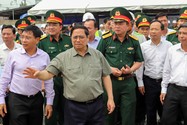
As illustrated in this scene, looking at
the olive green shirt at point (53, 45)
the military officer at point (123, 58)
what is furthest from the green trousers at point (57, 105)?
the military officer at point (123, 58)

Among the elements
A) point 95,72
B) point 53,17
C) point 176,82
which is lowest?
point 176,82

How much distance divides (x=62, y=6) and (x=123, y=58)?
1057 centimetres

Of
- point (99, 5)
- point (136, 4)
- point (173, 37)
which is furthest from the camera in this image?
point (99, 5)

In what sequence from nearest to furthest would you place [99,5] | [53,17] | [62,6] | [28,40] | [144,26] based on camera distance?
1. [28,40]
2. [53,17]
3. [144,26]
4. [99,5]
5. [62,6]

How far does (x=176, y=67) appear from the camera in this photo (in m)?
4.07

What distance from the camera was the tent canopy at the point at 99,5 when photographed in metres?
12.8

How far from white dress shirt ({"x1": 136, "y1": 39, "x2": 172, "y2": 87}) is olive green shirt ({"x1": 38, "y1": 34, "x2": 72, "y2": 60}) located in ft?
4.20

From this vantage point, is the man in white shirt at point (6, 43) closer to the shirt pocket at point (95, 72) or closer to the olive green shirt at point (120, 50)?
the olive green shirt at point (120, 50)

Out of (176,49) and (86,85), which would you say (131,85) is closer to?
(176,49)

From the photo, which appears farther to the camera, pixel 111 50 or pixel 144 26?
pixel 144 26

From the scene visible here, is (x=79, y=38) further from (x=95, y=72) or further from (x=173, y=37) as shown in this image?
(x=173, y=37)

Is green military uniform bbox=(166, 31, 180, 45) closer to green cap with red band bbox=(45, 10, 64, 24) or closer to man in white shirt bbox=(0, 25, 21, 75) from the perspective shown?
green cap with red band bbox=(45, 10, 64, 24)

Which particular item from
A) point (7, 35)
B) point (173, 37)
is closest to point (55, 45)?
point (7, 35)

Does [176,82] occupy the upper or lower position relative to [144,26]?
lower
